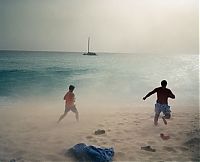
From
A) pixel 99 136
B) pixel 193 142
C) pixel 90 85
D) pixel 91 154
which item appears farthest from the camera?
pixel 90 85

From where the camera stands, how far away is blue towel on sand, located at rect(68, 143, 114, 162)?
584 cm

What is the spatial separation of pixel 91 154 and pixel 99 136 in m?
1.70

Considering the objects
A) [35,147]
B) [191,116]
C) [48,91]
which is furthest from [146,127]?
[48,91]

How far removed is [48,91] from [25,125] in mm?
15404

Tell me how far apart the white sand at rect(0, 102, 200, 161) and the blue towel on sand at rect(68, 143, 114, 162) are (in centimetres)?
20

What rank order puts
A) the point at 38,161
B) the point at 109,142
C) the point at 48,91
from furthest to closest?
the point at 48,91, the point at 109,142, the point at 38,161

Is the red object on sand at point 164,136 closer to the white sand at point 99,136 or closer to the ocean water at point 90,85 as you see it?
the white sand at point 99,136

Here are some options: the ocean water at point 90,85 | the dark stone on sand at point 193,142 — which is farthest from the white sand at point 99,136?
the ocean water at point 90,85

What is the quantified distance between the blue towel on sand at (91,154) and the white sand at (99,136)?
20 centimetres

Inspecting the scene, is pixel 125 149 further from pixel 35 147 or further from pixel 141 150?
pixel 35 147

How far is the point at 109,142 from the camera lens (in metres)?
7.10

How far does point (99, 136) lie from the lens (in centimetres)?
757

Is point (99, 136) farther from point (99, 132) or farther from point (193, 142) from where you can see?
point (193, 142)

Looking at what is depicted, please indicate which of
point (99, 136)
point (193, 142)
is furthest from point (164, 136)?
point (99, 136)
